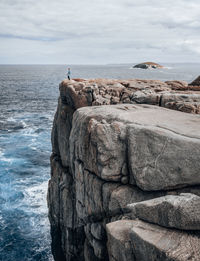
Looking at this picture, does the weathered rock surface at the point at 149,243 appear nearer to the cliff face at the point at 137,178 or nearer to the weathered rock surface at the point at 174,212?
the cliff face at the point at 137,178

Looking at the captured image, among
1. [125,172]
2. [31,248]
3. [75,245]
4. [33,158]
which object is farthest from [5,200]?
[125,172]

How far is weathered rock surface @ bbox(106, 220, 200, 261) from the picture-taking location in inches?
334

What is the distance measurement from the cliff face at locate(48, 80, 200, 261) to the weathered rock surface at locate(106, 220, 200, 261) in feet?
0.10

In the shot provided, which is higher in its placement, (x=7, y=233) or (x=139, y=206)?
(x=139, y=206)

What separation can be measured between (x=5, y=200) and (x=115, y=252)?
24532 mm

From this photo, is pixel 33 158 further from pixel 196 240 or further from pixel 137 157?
pixel 196 240

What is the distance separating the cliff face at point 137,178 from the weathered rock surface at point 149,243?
0.03m

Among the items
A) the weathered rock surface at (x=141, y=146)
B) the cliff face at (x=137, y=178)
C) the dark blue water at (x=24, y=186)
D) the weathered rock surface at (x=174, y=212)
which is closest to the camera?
the weathered rock surface at (x=174, y=212)

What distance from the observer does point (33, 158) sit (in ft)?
140

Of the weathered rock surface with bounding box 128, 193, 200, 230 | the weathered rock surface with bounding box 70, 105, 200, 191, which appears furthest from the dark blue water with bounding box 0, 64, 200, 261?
the weathered rock surface with bounding box 128, 193, 200, 230

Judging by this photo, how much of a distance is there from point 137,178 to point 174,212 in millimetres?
4157

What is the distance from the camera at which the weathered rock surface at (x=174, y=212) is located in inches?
359

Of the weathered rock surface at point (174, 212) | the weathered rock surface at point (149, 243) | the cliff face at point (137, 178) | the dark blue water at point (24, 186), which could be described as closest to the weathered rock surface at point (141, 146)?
the cliff face at point (137, 178)

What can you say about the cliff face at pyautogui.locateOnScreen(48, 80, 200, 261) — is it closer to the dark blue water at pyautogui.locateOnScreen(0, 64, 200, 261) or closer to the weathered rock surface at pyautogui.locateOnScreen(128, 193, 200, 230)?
the weathered rock surface at pyautogui.locateOnScreen(128, 193, 200, 230)
